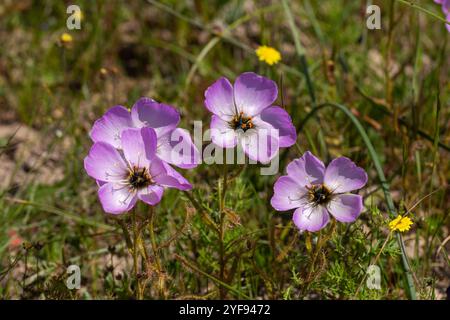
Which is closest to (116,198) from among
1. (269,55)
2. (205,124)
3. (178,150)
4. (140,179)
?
(140,179)

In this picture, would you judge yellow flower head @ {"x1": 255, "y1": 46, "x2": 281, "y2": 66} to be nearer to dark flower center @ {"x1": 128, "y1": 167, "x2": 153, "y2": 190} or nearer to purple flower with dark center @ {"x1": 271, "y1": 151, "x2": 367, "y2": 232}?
purple flower with dark center @ {"x1": 271, "y1": 151, "x2": 367, "y2": 232}

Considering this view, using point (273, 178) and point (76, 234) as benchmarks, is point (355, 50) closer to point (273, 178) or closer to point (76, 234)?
point (273, 178)

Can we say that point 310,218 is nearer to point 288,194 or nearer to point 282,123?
point 288,194

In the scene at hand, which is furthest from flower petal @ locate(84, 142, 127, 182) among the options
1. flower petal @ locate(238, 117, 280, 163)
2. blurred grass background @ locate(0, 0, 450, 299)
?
flower petal @ locate(238, 117, 280, 163)

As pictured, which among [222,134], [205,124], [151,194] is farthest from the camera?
[205,124]

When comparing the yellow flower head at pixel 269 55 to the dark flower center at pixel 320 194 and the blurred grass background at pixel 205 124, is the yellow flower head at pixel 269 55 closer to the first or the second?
the blurred grass background at pixel 205 124

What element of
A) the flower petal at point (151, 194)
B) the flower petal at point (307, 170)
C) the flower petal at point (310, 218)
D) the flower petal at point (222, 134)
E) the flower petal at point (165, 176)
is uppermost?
the flower petal at point (222, 134)

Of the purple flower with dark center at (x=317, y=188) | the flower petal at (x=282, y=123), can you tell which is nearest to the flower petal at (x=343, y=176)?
the purple flower with dark center at (x=317, y=188)

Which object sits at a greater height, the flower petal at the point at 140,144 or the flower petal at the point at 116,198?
the flower petal at the point at 140,144
